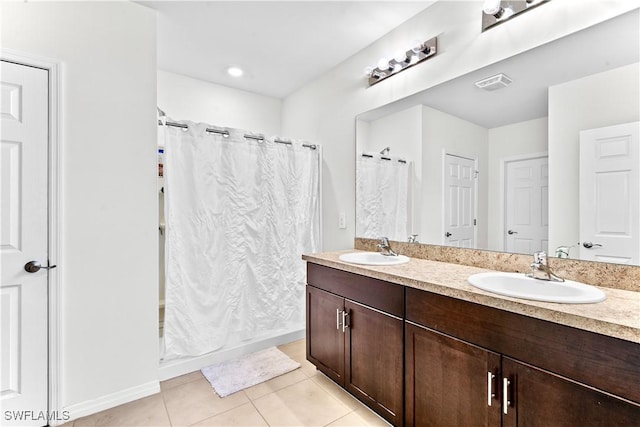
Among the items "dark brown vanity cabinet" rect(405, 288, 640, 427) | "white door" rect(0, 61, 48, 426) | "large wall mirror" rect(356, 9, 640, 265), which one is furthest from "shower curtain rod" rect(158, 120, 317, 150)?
"dark brown vanity cabinet" rect(405, 288, 640, 427)

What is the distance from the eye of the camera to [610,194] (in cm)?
130

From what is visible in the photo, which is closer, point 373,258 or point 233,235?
point 373,258

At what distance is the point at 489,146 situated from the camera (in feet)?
5.65

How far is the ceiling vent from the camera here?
166cm

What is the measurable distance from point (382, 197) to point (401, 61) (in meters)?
1.01

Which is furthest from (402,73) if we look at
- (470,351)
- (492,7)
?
(470,351)

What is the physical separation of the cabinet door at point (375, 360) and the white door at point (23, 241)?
68.0 inches

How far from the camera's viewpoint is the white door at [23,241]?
156 cm

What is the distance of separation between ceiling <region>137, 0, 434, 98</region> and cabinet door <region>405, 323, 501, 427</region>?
209 cm

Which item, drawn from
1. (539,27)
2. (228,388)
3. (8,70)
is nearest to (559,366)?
(539,27)

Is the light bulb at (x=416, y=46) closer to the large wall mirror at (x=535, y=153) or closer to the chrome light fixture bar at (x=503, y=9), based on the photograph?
the large wall mirror at (x=535, y=153)

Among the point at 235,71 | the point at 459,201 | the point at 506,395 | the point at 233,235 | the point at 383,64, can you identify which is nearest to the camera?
the point at 506,395

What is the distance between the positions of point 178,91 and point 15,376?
2503 mm

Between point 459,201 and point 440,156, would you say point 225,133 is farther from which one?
point 459,201
